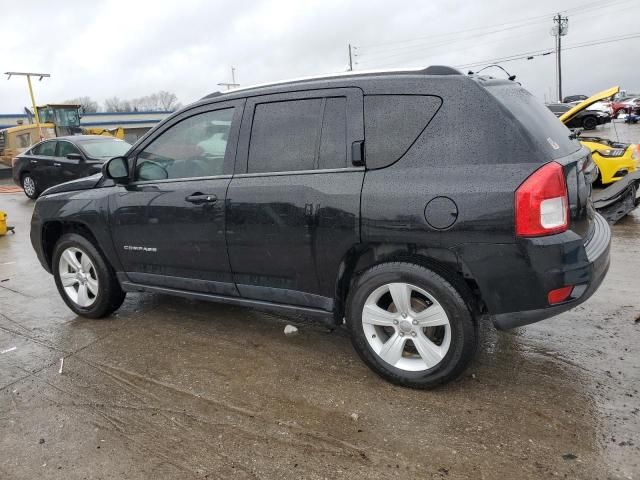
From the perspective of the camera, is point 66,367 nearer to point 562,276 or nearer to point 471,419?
point 471,419

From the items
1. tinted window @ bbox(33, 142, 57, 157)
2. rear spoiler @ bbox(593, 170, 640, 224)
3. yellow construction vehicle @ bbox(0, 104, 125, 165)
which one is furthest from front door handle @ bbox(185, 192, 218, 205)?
yellow construction vehicle @ bbox(0, 104, 125, 165)

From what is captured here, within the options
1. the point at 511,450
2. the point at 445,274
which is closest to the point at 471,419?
the point at 511,450

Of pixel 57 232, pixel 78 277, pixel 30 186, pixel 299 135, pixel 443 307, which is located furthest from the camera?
pixel 30 186

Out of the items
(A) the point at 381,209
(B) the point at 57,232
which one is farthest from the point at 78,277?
(A) the point at 381,209

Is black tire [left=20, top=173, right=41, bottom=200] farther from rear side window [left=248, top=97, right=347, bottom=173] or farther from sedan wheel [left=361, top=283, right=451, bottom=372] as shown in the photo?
sedan wheel [left=361, top=283, right=451, bottom=372]

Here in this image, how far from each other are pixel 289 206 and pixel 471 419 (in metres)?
1.66

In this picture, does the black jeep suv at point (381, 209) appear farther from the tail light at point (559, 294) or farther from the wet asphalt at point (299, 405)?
the wet asphalt at point (299, 405)

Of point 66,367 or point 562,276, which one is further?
point 66,367

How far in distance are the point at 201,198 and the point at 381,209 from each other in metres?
1.39

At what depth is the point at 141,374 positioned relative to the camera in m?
3.48

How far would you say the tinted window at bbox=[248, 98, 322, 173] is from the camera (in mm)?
3275

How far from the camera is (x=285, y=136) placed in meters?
3.38

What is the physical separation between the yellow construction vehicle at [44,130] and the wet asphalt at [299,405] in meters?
18.1

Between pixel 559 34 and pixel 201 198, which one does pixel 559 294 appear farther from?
pixel 559 34
